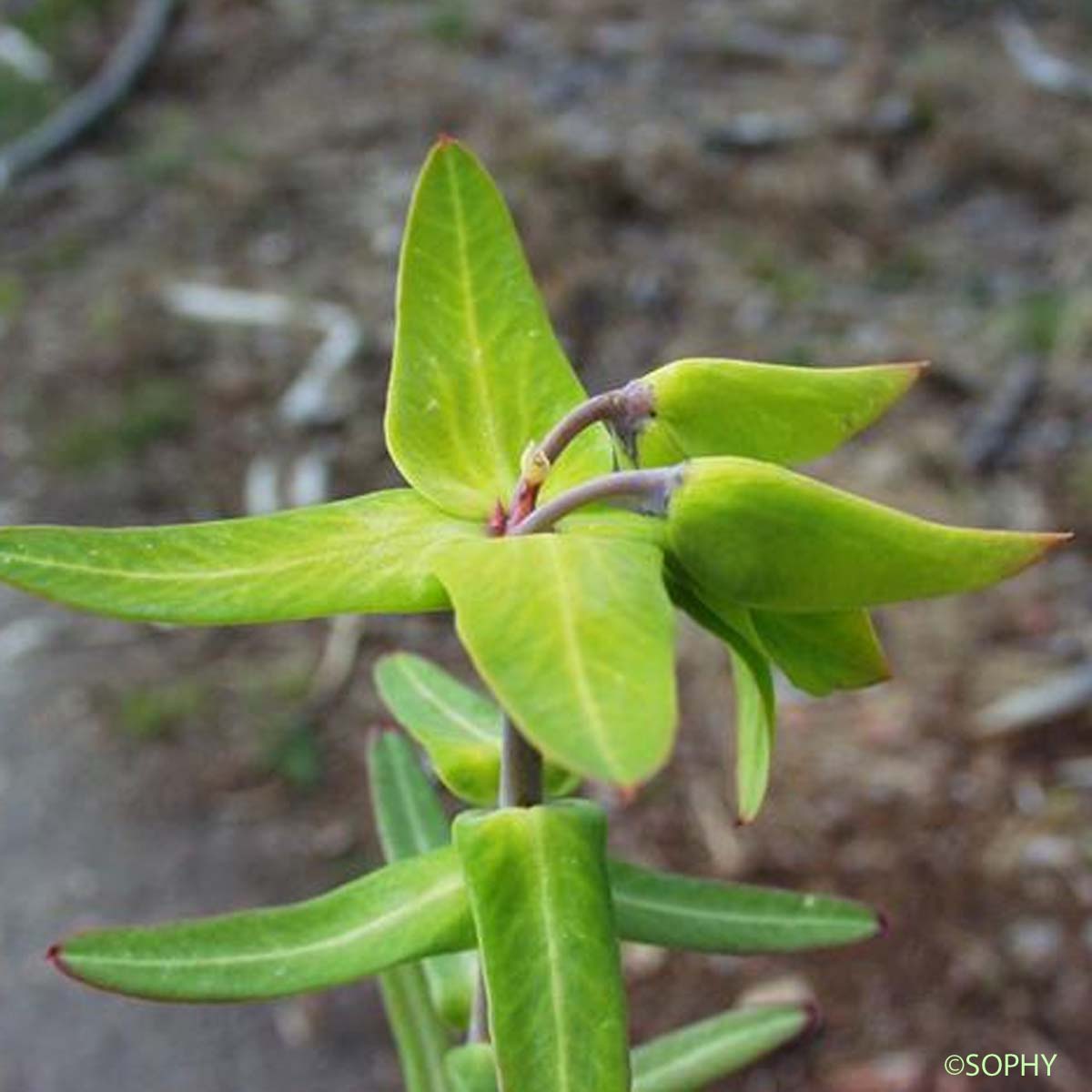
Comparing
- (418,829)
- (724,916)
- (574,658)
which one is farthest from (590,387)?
(574,658)

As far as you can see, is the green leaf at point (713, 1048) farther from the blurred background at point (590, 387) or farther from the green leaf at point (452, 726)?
the blurred background at point (590, 387)

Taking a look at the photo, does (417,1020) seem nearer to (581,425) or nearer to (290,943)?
(290,943)

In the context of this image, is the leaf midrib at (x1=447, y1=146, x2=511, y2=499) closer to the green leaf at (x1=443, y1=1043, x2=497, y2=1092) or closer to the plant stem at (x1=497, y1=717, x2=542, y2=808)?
the plant stem at (x1=497, y1=717, x2=542, y2=808)

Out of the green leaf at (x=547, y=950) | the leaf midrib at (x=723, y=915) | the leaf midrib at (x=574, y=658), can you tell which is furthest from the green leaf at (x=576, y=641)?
the leaf midrib at (x=723, y=915)

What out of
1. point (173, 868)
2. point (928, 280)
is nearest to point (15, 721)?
point (173, 868)

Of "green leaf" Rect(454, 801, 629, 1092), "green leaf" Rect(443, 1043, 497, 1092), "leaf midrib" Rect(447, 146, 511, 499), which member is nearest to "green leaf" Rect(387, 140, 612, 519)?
"leaf midrib" Rect(447, 146, 511, 499)

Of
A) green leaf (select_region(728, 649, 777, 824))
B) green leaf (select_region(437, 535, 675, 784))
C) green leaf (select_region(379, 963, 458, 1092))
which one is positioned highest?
green leaf (select_region(437, 535, 675, 784))
